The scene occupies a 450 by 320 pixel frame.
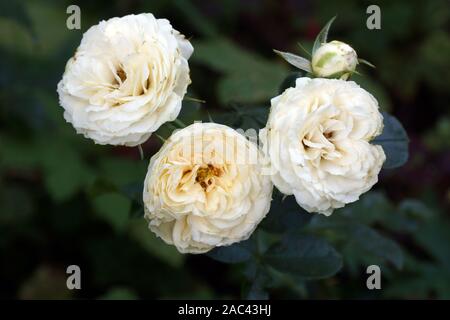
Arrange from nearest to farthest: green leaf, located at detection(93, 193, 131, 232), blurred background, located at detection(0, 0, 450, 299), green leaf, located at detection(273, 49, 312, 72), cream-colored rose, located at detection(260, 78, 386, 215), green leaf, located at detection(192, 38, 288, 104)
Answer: cream-colored rose, located at detection(260, 78, 386, 215) → green leaf, located at detection(273, 49, 312, 72) → blurred background, located at detection(0, 0, 450, 299) → green leaf, located at detection(93, 193, 131, 232) → green leaf, located at detection(192, 38, 288, 104)

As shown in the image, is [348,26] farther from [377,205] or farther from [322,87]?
[322,87]

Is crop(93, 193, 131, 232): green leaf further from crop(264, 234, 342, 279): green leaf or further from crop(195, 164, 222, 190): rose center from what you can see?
crop(195, 164, 222, 190): rose center

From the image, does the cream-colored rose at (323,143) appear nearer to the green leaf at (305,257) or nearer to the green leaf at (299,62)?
the green leaf at (299,62)

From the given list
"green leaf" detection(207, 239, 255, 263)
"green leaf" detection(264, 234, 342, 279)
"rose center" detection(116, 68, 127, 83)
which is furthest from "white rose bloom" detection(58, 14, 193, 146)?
"green leaf" detection(264, 234, 342, 279)

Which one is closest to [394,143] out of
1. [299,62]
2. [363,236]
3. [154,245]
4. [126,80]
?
[299,62]

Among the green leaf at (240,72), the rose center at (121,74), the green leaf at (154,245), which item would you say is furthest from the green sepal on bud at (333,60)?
the green leaf at (240,72)

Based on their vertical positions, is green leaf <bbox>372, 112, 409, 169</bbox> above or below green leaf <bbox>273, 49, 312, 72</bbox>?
below
